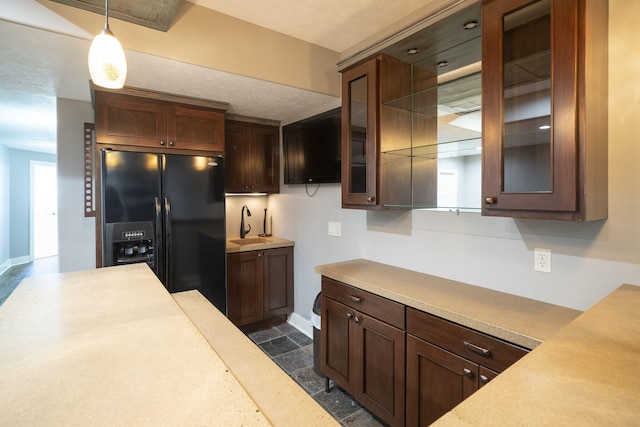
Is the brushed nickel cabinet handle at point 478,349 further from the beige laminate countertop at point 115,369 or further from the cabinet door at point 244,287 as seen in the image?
the cabinet door at point 244,287

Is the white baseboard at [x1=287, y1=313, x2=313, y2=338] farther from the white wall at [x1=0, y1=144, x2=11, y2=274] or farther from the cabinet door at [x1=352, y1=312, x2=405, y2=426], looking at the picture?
the white wall at [x1=0, y1=144, x2=11, y2=274]

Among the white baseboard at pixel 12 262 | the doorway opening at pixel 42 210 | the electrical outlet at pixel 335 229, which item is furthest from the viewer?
the doorway opening at pixel 42 210

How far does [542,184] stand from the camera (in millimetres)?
1364

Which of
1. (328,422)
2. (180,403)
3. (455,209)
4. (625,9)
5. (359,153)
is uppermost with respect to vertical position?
(625,9)

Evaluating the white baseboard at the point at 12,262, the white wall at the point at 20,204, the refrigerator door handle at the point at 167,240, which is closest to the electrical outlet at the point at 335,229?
the refrigerator door handle at the point at 167,240

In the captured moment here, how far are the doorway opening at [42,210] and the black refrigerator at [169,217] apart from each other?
19.8 ft

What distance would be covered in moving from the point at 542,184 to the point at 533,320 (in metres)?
0.60

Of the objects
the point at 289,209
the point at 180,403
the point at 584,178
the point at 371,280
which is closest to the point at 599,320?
the point at 584,178

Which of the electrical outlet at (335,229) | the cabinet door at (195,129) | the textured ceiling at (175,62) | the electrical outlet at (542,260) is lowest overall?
the electrical outlet at (542,260)

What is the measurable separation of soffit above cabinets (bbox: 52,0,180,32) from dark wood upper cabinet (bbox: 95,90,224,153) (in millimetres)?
816

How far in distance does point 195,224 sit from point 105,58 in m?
1.81

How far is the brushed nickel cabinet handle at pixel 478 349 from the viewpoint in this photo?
4.47 feet

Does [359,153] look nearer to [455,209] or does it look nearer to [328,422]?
[455,209]

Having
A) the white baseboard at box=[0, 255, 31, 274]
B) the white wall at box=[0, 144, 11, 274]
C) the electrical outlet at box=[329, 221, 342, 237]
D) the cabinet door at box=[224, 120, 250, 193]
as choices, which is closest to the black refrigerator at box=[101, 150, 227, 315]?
the cabinet door at box=[224, 120, 250, 193]
